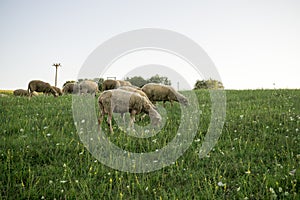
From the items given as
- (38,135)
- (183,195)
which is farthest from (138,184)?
(38,135)

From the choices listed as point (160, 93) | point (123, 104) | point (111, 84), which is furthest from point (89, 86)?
point (123, 104)

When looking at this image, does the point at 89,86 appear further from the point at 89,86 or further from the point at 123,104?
the point at 123,104

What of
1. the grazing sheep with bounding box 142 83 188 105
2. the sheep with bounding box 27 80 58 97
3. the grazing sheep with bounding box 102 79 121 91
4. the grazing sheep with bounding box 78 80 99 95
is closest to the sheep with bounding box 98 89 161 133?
the grazing sheep with bounding box 142 83 188 105

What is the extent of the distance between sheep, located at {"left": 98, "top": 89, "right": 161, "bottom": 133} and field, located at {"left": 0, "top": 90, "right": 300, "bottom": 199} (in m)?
0.76

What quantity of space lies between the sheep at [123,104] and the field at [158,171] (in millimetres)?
760

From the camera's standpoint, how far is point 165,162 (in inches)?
256

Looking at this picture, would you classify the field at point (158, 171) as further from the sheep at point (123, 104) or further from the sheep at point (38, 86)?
the sheep at point (38, 86)

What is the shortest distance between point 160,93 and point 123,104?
4.24 meters

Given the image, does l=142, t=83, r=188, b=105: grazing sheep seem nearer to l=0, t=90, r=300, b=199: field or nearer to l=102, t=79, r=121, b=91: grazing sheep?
l=0, t=90, r=300, b=199: field

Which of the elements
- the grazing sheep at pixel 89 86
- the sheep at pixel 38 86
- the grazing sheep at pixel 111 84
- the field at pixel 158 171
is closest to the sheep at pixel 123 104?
the field at pixel 158 171

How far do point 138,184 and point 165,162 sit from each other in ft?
4.11

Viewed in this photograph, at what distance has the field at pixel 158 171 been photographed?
16.7 ft

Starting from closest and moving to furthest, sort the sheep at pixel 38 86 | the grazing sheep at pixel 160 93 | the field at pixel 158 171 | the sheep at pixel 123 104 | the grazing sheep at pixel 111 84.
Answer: the field at pixel 158 171 < the sheep at pixel 123 104 < the grazing sheep at pixel 160 93 < the grazing sheep at pixel 111 84 < the sheep at pixel 38 86

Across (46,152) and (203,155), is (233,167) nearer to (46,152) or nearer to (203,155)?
(203,155)
